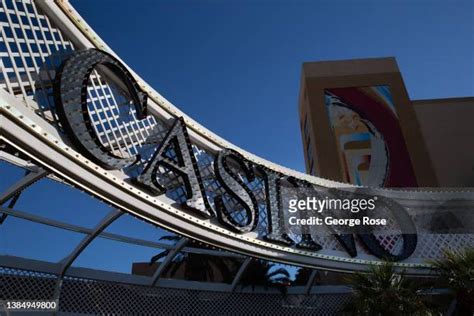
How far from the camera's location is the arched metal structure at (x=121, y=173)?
7.01 m

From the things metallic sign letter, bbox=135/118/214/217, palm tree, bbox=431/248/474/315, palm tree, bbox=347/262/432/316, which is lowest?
palm tree, bbox=347/262/432/316

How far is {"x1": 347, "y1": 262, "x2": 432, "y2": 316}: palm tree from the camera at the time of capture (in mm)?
13492

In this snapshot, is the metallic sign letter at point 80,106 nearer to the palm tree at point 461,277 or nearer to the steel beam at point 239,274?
the steel beam at point 239,274

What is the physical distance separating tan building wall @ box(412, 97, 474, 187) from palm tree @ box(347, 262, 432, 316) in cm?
3368

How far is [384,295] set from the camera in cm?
1368

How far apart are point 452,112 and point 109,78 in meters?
48.6

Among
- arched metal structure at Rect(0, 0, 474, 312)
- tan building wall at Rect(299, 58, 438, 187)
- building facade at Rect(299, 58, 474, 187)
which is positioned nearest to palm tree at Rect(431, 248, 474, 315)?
arched metal structure at Rect(0, 0, 474, 312)

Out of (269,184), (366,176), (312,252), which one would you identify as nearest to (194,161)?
(269,184)

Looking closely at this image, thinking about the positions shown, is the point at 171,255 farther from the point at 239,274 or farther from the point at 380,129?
the point at 380,129

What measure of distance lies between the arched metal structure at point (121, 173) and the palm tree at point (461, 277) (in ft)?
6.41

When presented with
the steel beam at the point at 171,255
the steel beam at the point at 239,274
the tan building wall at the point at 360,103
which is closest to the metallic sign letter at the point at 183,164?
the steel beam at the point at 171,255
